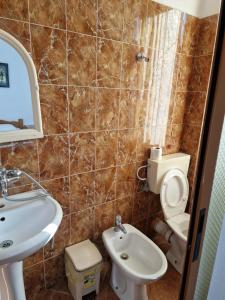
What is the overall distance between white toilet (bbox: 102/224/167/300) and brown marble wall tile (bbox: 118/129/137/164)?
567mm

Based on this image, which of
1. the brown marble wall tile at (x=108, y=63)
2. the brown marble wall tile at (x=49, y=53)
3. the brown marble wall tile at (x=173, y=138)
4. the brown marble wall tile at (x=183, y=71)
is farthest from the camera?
the brown marble wall tile at (x=173, y=138)

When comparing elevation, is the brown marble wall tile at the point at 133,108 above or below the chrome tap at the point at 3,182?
above

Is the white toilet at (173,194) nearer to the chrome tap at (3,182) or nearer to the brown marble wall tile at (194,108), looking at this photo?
the brown marble wall tile at (194,108)

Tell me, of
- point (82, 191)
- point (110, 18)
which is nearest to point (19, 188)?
point (82, 191)

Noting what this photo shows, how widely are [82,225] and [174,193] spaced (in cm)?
87

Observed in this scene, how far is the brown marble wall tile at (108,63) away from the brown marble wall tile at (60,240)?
101 centimetres

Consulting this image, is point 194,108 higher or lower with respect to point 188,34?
lower

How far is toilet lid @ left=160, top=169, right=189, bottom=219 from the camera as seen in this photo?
1.85 meters

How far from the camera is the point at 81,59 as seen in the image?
133cm

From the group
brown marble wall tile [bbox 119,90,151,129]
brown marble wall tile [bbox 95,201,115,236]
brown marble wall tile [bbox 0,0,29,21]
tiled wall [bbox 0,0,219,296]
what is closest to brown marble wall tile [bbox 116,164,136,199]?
tiled wall [bbox 0,0,219,296]

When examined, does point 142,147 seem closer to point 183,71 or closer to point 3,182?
point 183,71

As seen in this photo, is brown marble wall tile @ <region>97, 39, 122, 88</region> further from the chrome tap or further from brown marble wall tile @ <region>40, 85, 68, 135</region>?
the chrome tap

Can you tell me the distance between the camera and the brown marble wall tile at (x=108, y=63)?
1397mm

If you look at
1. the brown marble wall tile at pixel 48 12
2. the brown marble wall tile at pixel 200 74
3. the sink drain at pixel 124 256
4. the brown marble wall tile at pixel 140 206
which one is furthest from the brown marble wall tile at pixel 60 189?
the brown marble wall tile at pixel 200 74
